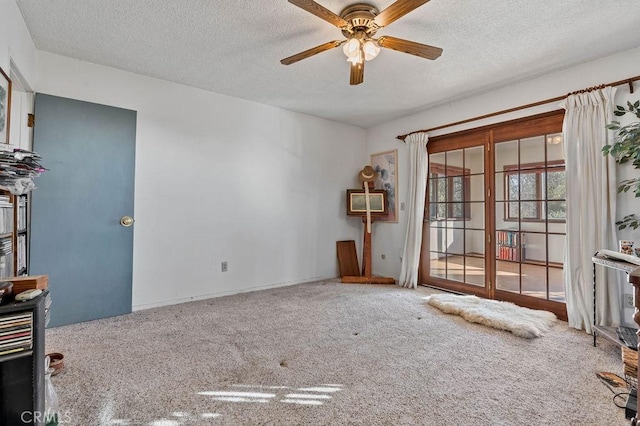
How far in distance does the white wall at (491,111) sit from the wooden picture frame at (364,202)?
260mm

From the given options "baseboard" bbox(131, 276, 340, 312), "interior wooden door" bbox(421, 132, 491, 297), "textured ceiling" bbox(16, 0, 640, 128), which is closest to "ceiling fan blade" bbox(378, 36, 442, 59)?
"textured ceiling" bbox(16, 0, 640, 128)

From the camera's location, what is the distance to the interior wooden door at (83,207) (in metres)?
2.65

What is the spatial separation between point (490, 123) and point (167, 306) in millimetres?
4282

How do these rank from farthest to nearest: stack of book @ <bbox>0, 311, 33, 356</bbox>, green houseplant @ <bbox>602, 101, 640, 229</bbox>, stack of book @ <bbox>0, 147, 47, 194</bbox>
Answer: green houseplant @ <bbox>602, 101, 640, 229</bbox>, stack of book @ <bbox>0, 147, 47, 194</bbox>, stack of book @ <bbox>0, 311, 33, 356</bbox>

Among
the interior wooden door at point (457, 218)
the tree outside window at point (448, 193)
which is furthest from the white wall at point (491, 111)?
the tree outside window at point (448, 193)

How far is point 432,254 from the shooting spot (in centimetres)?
429

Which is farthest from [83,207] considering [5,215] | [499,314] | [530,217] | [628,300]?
[628,300]

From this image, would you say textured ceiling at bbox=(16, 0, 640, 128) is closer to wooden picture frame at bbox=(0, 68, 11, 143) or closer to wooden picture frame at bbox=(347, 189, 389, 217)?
wooden picture frame at bbox=(0, 68, 11, 143)

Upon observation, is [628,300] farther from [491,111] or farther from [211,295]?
[211,295]

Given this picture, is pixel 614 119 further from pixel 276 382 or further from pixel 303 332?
pixel 276 382

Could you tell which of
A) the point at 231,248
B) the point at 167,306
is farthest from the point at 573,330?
the point at 167,306

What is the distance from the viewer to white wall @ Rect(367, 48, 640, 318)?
8.75 feet

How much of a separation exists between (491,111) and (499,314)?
231cm

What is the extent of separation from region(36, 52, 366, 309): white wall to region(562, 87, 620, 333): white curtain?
292 centimetres
